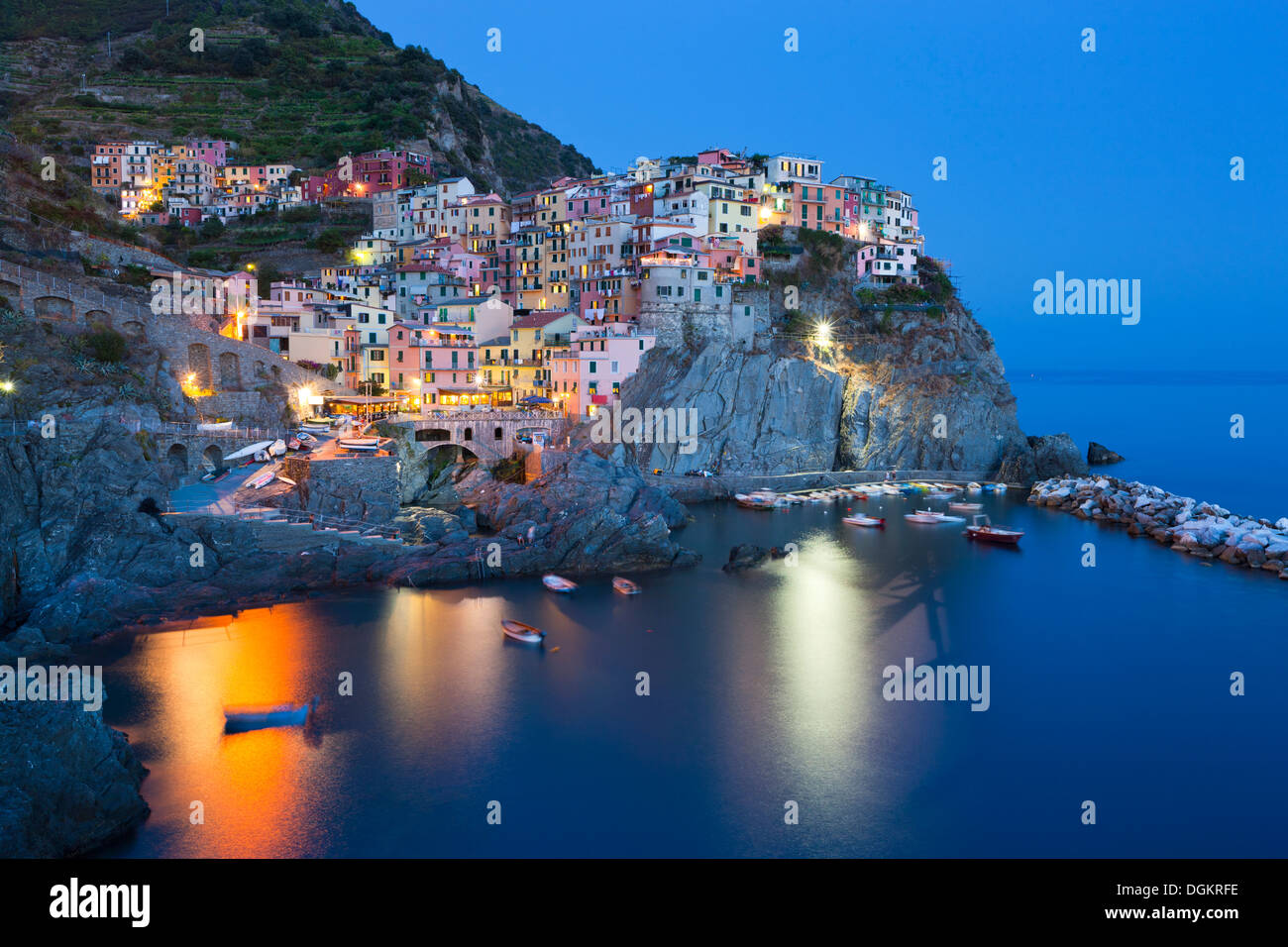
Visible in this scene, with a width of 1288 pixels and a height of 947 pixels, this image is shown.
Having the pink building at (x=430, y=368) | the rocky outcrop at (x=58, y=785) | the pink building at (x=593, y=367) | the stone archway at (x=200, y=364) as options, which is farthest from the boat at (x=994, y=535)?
the stone archway at (x=200, y=364)

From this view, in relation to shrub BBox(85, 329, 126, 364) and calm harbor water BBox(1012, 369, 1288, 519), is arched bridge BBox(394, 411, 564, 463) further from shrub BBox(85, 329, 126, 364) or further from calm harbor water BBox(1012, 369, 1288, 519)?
calm harbor water BBox(1012, 369, 1288, 519)

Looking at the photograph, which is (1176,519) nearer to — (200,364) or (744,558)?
(744,558)

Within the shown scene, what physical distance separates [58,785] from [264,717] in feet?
14.6

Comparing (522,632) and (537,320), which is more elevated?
(537,320)

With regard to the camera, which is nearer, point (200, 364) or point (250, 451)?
point (250, 451)

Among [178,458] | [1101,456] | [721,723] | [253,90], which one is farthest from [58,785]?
[253,90]

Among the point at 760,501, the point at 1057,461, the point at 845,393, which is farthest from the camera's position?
the point at 845,393

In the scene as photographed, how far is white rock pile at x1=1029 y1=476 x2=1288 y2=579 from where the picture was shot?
30844 mm

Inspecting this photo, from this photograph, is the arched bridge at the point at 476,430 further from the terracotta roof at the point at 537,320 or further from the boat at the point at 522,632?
the boat at the point at 522,632

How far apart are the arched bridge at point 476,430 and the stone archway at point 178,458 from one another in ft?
25.2

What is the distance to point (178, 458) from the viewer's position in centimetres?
2983

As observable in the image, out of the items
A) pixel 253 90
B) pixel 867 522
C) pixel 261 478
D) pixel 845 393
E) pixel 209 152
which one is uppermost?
pixel 253 90

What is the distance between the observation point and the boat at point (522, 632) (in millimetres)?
22734

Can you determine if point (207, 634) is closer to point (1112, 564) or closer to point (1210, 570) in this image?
point (1112, 564)
